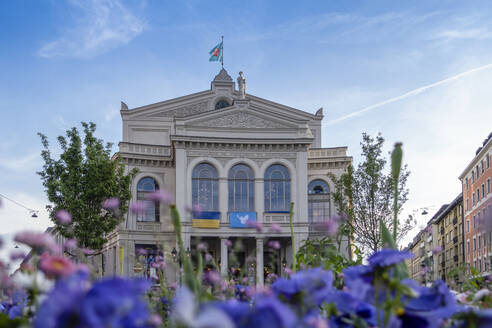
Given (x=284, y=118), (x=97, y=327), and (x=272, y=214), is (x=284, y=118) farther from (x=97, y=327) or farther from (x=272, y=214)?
(x=97, y=327)

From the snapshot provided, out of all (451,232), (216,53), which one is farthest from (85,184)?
(451,232)

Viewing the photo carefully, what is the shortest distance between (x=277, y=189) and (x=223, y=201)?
3673 mm

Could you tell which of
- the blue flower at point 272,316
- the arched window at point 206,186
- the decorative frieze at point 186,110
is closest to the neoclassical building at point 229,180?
the arched window at point 206,186

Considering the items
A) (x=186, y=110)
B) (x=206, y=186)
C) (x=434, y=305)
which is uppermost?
(x=186, y=110)

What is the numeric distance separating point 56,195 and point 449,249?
172ft

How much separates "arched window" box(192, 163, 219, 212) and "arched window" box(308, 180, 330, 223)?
7312 mm

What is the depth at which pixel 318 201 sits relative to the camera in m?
40.1

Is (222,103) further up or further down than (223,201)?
further up

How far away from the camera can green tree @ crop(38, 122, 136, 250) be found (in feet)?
84.5

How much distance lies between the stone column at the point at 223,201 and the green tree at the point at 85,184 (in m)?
9.55

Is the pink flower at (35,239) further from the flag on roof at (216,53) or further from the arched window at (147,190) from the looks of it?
the flag on roof at (216,53)

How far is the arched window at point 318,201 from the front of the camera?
39656 millimetres

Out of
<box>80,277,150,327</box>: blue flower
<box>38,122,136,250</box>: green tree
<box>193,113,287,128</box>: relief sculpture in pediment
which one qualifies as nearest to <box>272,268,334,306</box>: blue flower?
<box>80,277,150,327</box>: blue flower

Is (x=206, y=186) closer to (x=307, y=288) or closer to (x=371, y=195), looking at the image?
(x=371, y=195)
